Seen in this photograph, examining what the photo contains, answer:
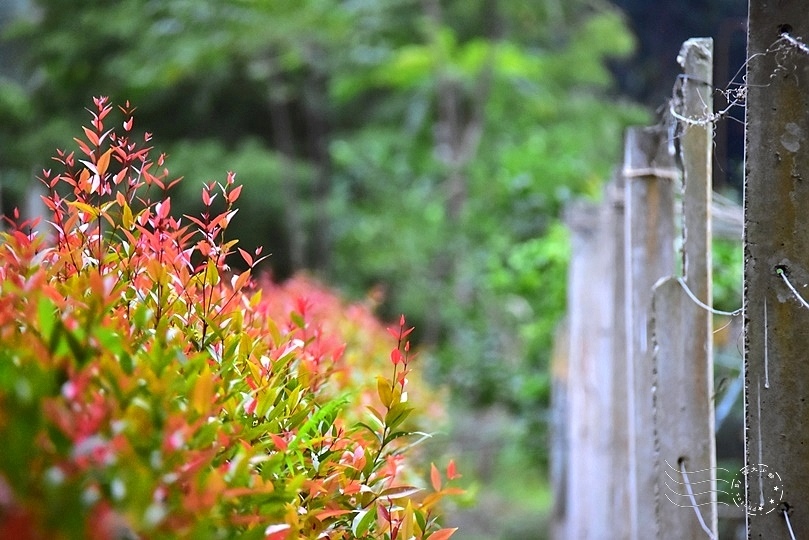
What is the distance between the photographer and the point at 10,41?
1342 centimetres

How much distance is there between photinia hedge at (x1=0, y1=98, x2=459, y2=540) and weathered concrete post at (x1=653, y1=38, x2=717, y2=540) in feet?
4.06

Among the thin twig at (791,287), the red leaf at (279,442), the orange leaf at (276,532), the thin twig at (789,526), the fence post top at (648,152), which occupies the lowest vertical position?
the thin twig at (789,526)

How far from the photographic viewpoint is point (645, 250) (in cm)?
359

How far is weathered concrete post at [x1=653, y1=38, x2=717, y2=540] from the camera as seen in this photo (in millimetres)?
3035

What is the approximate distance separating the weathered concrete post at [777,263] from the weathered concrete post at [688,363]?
887mm

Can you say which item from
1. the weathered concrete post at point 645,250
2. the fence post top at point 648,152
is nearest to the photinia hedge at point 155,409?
the weathered concrete post at point 645,250

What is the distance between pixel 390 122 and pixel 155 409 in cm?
1436

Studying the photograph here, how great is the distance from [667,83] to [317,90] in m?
5.95

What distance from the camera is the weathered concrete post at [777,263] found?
208 cm

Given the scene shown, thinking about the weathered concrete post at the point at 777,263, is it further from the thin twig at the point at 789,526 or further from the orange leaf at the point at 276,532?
the orange leaf at the point at 276,532

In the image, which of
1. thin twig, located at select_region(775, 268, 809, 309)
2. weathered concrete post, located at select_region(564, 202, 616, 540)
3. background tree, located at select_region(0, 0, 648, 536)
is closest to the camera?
thin twig, located at select_region(775, 268, 809, 309)

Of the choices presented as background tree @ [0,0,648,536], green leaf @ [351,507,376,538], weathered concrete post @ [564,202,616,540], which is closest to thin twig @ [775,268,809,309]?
green leaf @ [351,507,376,538]

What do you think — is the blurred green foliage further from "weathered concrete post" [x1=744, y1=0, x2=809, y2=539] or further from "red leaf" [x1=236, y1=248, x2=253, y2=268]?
"red leaf" [x1=236, y1=248, x2=253, y2=268]

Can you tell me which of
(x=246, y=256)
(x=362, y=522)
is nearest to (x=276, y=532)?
(x=362, y=522)
